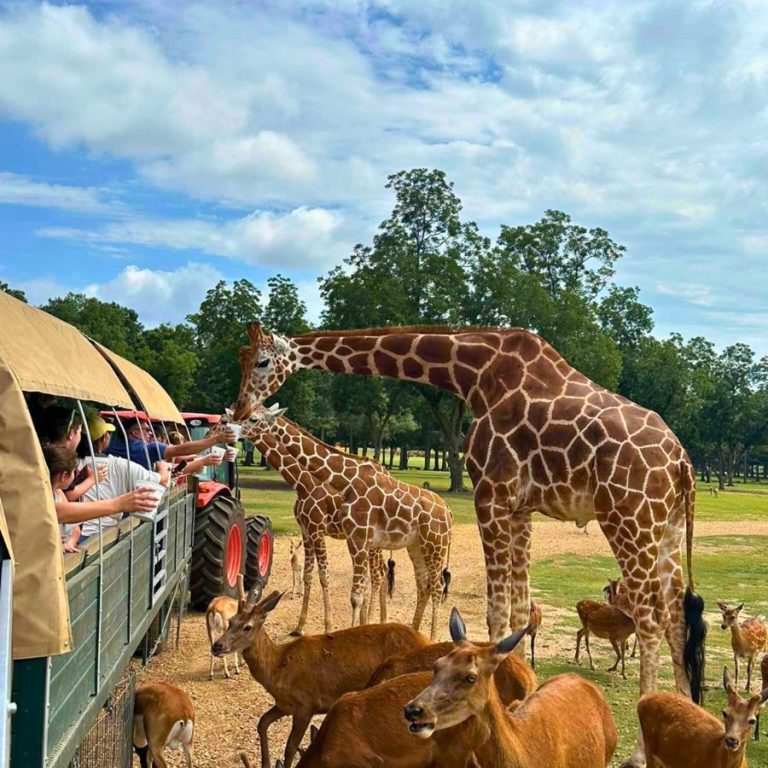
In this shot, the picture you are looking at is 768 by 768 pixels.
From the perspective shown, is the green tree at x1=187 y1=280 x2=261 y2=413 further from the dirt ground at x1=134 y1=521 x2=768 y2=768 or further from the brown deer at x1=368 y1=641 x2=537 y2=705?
the brown deer at x1=368 y1=641 x2=537 y2=705

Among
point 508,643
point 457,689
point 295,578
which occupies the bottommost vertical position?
point 295,578

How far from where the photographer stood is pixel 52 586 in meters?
2.90

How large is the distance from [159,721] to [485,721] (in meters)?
2.58

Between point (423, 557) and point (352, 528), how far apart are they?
100 centimetres

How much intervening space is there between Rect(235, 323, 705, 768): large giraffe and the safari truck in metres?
2.76

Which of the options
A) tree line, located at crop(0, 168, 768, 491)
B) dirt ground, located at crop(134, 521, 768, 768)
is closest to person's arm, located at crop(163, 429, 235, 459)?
dirt ground, located at crop(134, 521, 768, 768)

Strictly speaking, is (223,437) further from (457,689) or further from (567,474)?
(457,689)

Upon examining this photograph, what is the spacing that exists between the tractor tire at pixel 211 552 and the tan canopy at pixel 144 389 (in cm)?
158

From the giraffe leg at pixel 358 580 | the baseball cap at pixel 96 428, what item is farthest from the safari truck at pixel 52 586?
the giraffe leg at pixel 358 580

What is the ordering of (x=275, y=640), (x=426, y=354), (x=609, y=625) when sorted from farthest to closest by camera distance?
(x=275, y=640) → (x=609, y=625) → (x=426, y=354)

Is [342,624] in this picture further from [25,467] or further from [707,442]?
[707,442]

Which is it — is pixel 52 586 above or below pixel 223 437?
below

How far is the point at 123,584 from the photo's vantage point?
17.3 feet

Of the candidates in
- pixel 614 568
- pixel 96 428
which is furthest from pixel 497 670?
pixel 614 568
